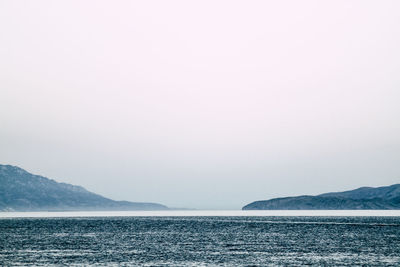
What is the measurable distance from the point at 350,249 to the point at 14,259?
53.5m

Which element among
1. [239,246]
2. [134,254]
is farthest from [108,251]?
[239,246]

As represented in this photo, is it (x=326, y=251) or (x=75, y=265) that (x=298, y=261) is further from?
(x=75, y=265)

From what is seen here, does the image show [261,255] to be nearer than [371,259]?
No

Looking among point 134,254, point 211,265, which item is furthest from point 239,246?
Answer: point 211,265

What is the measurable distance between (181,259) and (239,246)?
80.1 ft

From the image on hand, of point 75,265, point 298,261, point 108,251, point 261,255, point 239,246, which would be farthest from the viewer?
point 239,246

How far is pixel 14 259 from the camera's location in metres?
73.1

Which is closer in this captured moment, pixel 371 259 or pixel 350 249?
pixel 371 259

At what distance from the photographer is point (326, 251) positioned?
8644cm

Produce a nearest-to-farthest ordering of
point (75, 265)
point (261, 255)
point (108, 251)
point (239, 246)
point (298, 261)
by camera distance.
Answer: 1. point (75, 265)
2. point (298, 261)
3. point (261, 255)
4. point (108, 251)
5. point (239, 246)

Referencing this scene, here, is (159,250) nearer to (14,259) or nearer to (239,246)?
(239,246)

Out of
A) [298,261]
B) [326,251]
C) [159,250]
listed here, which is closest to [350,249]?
[326,251]

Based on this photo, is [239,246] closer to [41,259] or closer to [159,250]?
[159,250]

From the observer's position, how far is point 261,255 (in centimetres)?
7956
